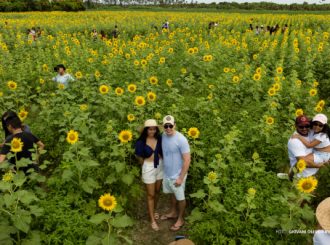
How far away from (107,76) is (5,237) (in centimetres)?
549

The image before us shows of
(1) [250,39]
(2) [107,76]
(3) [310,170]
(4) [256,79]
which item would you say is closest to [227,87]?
(4) [256,79]

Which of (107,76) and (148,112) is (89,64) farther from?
(148,112)

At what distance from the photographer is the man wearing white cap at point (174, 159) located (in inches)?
156

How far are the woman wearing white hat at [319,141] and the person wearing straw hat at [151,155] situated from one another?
185 cm

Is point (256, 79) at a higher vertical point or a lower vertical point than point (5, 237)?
higher

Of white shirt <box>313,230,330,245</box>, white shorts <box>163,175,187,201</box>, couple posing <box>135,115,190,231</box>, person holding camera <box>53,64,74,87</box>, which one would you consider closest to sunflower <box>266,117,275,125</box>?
couple posing <box>135,115,190,231</box>

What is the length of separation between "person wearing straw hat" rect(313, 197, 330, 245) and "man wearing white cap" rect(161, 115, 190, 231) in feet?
5.58

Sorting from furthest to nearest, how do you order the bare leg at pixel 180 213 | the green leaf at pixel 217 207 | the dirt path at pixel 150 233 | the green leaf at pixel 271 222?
the bare leg at pixel 180 213 → the dirt path at pixel 150 233 → the green leaf at pixel 217 207 → the green leaf at pixel 271 222

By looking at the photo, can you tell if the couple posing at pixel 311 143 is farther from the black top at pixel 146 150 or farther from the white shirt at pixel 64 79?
the white shirt at pixel 64 79

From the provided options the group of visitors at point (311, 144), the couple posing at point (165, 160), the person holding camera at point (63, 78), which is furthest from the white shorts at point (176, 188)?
the person holding camera at point (63, 78)

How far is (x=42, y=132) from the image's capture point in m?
5.91

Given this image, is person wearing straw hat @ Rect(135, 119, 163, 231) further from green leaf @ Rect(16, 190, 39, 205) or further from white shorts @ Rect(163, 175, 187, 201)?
green leaf @ Rect(16, 190, 39, 205)

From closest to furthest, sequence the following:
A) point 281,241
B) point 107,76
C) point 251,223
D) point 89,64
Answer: point 281,241 < point 251,223 < point 107,76 < point 89,64

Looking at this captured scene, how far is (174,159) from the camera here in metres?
4.05
